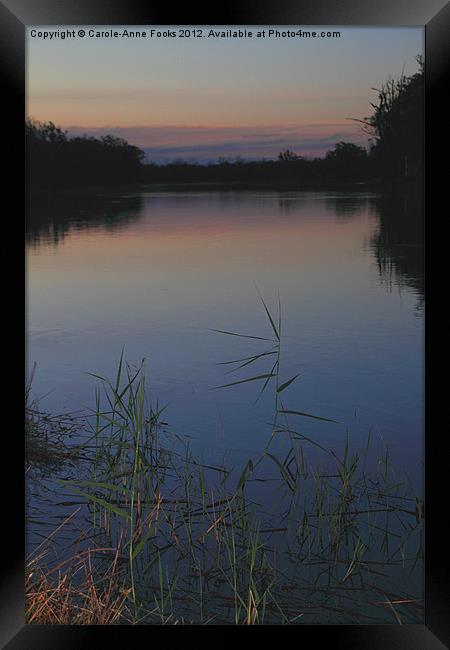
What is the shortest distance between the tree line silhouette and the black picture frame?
193cm

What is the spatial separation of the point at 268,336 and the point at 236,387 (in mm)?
275

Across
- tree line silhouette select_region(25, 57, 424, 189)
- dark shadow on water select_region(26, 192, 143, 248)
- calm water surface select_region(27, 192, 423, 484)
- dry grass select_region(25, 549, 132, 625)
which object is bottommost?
dry grass select_region(25, 549, 132, 625)

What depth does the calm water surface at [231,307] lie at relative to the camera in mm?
3635

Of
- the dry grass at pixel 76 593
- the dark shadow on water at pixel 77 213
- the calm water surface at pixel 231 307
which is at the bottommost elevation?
the dry grass at pixel 76 593

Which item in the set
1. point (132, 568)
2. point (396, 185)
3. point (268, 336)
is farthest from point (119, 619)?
point (396, 185)

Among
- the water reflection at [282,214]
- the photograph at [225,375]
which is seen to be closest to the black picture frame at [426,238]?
the photograph at [225,375]

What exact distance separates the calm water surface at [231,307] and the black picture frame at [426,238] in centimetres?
115

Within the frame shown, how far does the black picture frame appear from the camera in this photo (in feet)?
7.46

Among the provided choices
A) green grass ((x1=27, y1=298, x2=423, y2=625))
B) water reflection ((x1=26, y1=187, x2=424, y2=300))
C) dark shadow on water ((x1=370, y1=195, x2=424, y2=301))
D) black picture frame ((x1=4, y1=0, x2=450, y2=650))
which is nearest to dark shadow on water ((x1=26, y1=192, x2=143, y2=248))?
water reflection ((x1=26, y1=187, x2=424, y2=300))

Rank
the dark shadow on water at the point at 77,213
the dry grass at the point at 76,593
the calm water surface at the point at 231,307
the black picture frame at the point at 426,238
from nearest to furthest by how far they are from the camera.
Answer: the black picture frame at the point at 426,238 → the dry grass at the point at 76,593 → the calm water surface at the point at 231,307 → the dark shadow on water at the point at 77,213

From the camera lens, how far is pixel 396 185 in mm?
4840

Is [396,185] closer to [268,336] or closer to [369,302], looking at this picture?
[369,302]

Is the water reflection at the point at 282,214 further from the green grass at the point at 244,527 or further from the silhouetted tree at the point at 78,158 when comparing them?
the green grass at the point at 244,527

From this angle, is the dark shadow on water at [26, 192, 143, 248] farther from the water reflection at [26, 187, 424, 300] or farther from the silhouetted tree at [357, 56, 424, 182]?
the silhouetted tree at [357, 56, 424, 182]
